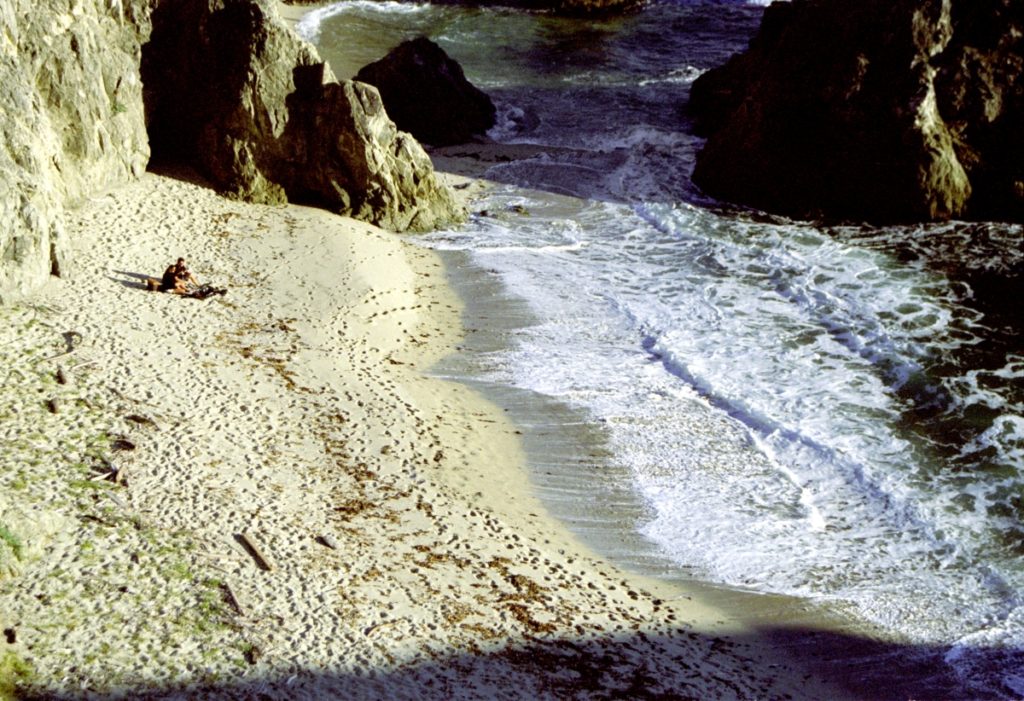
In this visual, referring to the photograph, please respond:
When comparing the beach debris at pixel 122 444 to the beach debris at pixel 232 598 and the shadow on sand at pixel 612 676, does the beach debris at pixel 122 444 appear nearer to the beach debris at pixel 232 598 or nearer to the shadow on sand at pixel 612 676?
the beach debris at pixel 232 598

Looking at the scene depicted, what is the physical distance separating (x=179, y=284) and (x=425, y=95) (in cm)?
1185

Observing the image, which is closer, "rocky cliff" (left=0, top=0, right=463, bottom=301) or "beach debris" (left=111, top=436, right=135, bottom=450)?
"beach debris" (left=111, top=436, right=135, bottom=450)

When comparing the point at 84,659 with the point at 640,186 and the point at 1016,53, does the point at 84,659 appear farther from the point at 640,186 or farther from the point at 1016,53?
the point at 1016,53

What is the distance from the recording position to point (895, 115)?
79.5 ft

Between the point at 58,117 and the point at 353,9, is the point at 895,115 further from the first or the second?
the point at 353,9

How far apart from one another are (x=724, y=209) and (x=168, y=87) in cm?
1210

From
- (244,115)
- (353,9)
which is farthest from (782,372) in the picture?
(353,9)

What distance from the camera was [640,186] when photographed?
2642cm

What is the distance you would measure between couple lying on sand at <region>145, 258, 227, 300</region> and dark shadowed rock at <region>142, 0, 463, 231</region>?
3.92 meters

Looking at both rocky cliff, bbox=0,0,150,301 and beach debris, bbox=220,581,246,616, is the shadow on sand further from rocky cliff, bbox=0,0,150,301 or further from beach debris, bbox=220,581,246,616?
rocky cliff, bbox=0,0,150,301

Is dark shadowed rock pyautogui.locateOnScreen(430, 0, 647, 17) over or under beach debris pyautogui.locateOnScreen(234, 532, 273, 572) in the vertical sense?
over

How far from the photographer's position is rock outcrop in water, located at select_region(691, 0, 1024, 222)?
79.6ft

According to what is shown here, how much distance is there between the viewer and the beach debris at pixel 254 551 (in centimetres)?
1209

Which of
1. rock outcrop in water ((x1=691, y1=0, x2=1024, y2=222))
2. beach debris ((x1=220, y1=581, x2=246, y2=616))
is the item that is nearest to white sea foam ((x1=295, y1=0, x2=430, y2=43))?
rock outcrop in water ((x1=691, y1=0, x2=1024, y2=222))
